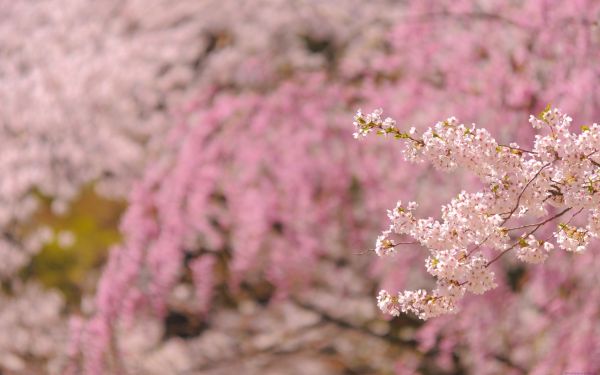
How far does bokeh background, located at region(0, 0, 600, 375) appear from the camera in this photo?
9.34 ft

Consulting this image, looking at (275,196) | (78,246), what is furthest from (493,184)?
(78,246)

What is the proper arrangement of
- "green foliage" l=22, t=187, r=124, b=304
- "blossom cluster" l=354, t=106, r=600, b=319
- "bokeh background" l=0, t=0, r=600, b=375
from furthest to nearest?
1. "green foliage" l=22, t=187, r=124, b=304
2. "bokeh background" l=0, t=0, r=600, b=375
3. "blossom cluster" l=354, t=106, r=600, b=319

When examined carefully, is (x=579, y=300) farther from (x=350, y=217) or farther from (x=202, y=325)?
(x=202, y=325)

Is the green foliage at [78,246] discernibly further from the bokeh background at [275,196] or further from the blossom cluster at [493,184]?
the blossom cluster at [493,184]

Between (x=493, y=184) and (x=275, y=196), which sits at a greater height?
(x=275, y=196)

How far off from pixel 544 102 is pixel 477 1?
0.55 metres

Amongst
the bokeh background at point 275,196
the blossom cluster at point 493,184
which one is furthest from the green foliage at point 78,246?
the blossom cluster at point 493,184

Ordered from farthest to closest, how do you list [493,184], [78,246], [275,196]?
[78,246], [275,196], [493,184]

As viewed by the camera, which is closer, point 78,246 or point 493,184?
point 493,184

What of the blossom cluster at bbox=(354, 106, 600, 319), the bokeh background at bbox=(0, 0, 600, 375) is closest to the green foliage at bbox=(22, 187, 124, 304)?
the bokeh background at bbox=(0, 0, 600, 375)

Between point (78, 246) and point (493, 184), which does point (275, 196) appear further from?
point (493, 184)

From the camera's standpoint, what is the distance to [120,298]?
10.4 ft

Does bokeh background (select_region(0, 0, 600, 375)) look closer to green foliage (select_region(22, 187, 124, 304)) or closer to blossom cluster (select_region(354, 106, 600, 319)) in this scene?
green foliage (select_region(22, 187, 124, 304))

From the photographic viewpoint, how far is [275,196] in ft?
10.0
